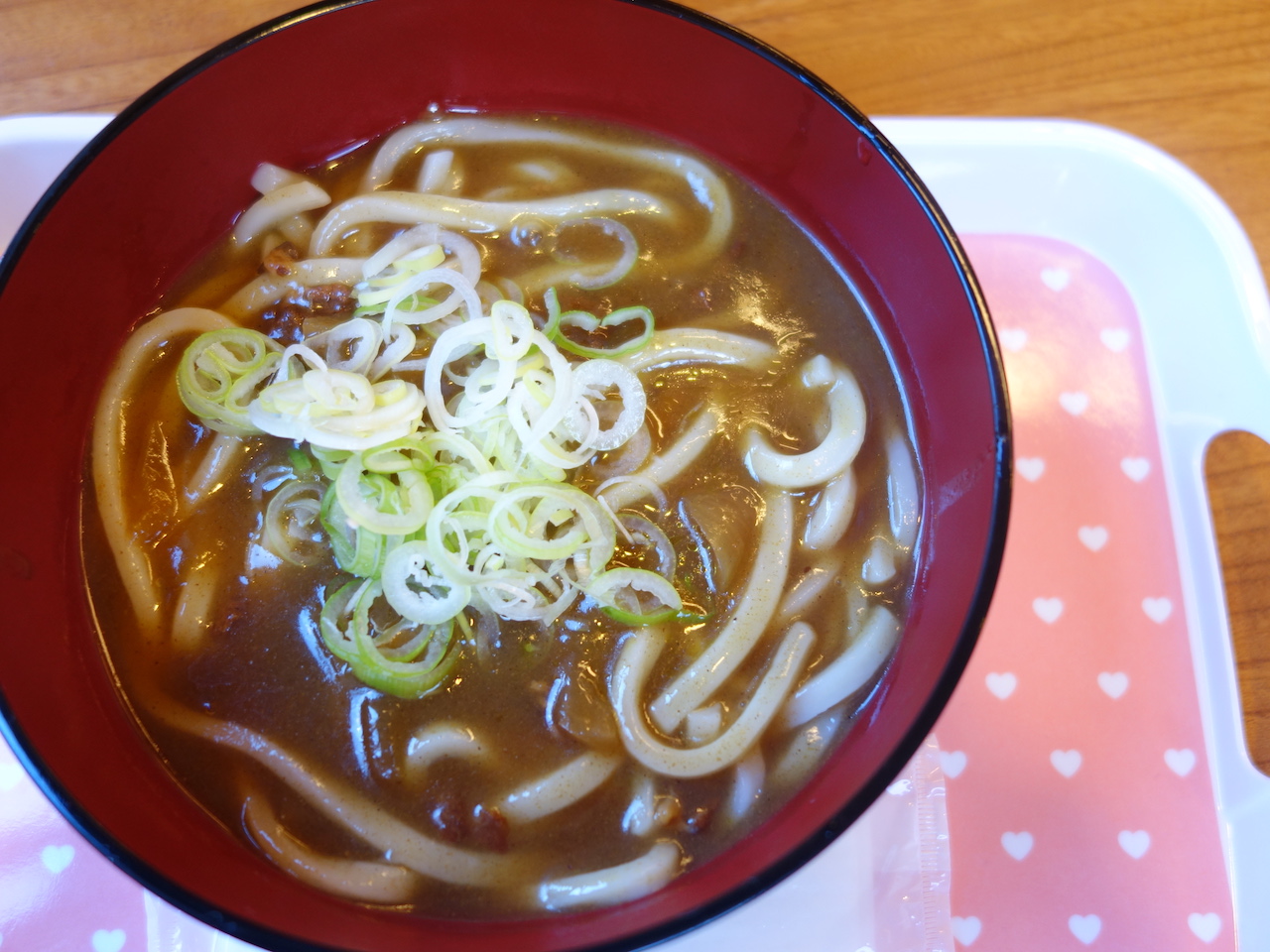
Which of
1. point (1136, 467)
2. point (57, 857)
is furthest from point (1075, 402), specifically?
point (57, 857)

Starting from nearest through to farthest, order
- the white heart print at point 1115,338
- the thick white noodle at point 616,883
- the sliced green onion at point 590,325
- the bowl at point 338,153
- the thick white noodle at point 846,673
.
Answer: the bowl at point 338,153 → the thick white noodle at point 616,883 → the thick white noodle at point 846,673 → the sliced green onion at point 590,325 → the white heart print at point 1115,338

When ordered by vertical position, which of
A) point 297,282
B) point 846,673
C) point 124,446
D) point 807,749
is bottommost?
point 807,749

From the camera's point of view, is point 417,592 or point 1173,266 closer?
point 417,592

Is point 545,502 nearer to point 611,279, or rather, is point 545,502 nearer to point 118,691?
point 611,279

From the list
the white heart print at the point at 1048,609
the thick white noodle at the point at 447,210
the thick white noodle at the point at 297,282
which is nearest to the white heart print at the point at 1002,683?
the white heart print at the point at 1048,609

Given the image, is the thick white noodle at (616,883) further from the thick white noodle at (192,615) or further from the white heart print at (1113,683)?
the white heart print at (1113,683)

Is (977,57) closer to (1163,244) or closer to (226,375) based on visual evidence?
(1163,244)

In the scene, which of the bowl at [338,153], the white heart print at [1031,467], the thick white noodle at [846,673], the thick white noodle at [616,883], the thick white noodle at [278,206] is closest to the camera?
the bowl at [338,153]
